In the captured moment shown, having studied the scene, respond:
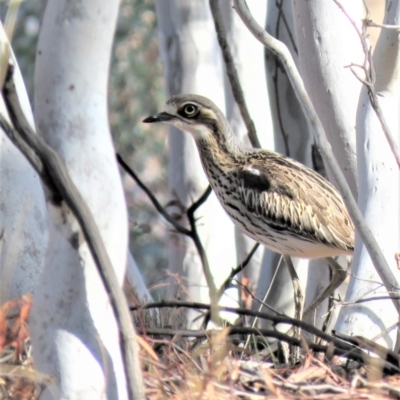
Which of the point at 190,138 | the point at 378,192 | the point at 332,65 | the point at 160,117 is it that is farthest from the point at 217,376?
the point at 190,138

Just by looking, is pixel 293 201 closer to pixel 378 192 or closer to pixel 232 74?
pixel 232 74

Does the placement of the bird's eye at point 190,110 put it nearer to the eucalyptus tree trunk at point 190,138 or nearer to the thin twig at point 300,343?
the eucalyptus tree trunk at point 190,138

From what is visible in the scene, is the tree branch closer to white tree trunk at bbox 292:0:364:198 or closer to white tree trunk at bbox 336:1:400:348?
white tree trunk at bbox 336:1:400:348

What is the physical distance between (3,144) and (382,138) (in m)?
1.39

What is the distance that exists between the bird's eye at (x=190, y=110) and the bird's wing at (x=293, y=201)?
0.38 m

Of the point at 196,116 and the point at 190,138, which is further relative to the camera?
the point at 190,138

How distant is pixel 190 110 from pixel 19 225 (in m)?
1.93

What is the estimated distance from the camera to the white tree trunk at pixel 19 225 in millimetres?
2717

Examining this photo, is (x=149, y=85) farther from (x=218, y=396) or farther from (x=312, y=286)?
(x=218, y=396)

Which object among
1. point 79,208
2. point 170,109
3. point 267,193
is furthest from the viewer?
point 170,109

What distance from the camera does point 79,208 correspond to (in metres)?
2.06

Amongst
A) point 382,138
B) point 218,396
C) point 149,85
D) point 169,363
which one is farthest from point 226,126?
point 149,85

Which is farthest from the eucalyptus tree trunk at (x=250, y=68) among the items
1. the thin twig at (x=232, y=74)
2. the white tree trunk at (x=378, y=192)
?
the white tree trunk at (x=378, y=192)

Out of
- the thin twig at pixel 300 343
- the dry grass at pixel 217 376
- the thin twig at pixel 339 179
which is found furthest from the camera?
the thin twig at pixel 339 179
